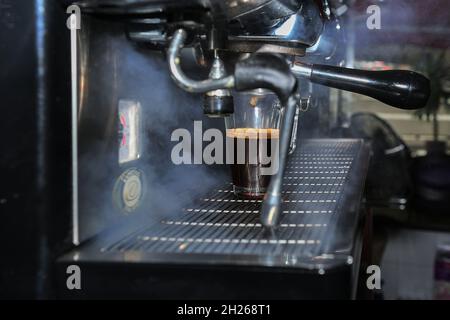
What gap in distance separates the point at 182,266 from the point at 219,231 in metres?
0.15

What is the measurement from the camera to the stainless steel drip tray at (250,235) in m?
0.64

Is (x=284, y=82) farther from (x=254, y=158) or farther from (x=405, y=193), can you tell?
(x=405, y=193)

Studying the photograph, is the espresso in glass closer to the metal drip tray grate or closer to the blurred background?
the metal drip tray grate

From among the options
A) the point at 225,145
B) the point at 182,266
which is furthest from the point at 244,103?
the point at 182,266

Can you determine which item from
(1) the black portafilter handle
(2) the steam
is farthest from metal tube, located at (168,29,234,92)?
(1) the black portafilter handle

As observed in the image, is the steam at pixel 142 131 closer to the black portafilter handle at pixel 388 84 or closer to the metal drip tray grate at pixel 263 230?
the metal drip tray grate at pixel 263 230

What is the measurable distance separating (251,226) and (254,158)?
207 millimetres

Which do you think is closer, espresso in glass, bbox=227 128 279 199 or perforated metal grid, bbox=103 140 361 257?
perforated metal grid, bbox=103 140 361 257

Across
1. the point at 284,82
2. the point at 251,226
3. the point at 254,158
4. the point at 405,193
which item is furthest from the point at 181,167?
the point at 405,193

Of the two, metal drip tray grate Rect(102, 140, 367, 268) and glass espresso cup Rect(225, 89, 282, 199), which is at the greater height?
glass espresso cup Rect(225, 89, 282, 199)

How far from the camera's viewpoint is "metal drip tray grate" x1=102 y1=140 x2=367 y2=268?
677mm

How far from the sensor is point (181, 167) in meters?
1.01

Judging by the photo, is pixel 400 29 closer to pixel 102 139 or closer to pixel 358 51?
pixel 358 51

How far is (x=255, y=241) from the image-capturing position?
2.33 ft
